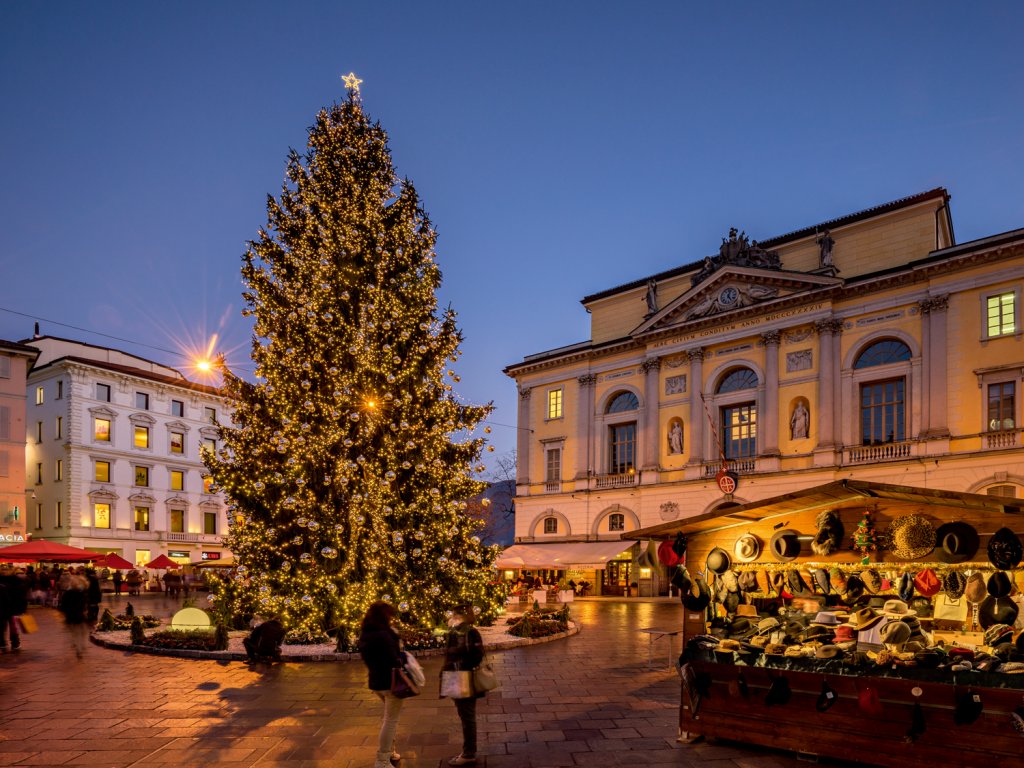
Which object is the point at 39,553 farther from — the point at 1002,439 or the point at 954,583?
the point at 1002,439

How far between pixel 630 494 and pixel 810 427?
10258 millimetres

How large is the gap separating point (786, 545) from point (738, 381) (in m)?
28.3

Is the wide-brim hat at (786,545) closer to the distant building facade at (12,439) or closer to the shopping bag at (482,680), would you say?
the shopping bag at (482,680)

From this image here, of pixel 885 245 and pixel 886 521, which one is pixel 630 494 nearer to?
pixel 885 245

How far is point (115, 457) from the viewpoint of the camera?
51.5 metres

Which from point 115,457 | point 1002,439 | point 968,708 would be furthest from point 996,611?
point 115,457

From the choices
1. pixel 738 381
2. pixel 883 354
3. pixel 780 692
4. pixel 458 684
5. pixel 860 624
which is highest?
pixel 883 354

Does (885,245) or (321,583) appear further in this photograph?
(885,245)

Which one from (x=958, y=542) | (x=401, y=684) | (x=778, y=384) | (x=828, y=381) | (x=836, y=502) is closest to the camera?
(x=401, y=684)

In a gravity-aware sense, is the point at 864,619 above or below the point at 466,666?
above

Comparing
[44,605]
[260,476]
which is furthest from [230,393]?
[44,605]

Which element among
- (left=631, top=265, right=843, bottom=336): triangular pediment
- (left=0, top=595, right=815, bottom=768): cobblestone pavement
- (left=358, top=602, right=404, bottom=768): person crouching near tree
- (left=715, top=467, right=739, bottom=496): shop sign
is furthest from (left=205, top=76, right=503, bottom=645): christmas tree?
(left=631, top=265, right=843, bottom=336): triangular pediment

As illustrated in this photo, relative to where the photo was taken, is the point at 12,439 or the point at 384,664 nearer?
the point at 384,664

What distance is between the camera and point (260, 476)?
1722 cm
